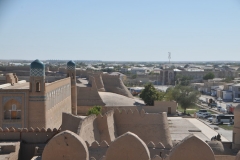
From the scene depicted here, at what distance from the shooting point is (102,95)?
28953 millimetres

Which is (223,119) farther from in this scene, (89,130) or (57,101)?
(89,130)

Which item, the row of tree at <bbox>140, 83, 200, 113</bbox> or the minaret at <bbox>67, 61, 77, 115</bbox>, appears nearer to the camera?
the minaret at <bbox>67, 61, 77, 115</bbox>

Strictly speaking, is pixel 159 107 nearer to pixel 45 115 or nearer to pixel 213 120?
pixel 213 120

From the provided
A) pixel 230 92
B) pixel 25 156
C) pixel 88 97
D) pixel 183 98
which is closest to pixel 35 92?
pixel 25 156

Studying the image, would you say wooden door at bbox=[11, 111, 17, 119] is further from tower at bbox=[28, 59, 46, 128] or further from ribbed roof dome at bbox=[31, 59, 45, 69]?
ribbed roof dome at bbox=[31, 59, 45, 69]

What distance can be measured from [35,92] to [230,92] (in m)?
34.4

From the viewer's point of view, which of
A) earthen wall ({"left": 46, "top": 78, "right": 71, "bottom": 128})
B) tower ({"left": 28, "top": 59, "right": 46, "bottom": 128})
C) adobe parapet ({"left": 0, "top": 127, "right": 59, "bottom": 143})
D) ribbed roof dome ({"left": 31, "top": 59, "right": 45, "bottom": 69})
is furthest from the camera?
earthen wall ({"left": 46, "top": 78, "right": 71, "bottom": 128})

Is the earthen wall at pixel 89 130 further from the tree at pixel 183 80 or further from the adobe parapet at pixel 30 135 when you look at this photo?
the tree at pixel 183 80

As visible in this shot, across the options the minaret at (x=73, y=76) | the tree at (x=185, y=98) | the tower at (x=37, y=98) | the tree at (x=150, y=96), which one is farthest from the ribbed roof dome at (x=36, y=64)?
the tree at (x=185, y=98)

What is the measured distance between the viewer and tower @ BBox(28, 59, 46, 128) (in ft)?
54.2

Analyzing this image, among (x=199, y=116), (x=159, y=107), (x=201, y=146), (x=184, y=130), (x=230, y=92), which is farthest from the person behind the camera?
(x=230, y=92)

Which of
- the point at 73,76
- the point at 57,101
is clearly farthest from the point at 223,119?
the point at 57,101

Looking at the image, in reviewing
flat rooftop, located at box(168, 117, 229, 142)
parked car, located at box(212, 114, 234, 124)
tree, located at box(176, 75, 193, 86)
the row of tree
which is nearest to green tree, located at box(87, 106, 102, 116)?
flat rooftop, located at box(168, 117, 229, 142)

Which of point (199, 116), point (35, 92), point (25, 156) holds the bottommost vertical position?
point (199, 116)
